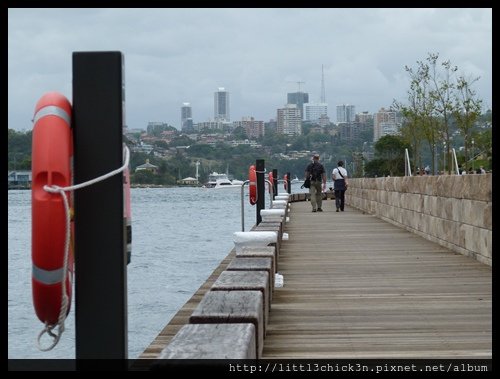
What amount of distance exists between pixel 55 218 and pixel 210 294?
9.90ft

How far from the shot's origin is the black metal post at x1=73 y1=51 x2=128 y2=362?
4.20 metres

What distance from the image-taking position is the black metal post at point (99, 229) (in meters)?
4.20

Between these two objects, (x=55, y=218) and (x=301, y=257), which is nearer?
(x=55, y=218)

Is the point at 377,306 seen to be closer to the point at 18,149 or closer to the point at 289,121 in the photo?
the point at 18,149

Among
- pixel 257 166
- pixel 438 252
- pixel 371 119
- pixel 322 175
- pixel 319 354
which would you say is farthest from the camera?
pixel 371 119

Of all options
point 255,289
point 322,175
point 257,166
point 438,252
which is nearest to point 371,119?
point 322,175

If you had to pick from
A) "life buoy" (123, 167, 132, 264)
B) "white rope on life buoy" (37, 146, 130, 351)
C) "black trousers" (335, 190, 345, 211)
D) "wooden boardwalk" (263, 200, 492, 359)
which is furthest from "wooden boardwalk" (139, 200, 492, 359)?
"black trousers" (335, 190, 345, 211)

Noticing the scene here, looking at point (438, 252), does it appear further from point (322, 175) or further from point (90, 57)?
point (322, 175)

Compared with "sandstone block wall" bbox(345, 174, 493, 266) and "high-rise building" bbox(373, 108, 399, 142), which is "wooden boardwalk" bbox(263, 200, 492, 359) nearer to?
"sandstone block wall" bbox(345, 174, 493, 266)

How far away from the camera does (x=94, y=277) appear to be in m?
4.27

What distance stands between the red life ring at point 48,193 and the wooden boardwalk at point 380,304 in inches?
112

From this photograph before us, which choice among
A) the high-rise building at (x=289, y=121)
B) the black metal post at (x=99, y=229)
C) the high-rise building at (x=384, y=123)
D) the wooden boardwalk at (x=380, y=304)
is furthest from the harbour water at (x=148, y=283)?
the high-rise building at (x=289, y=121)

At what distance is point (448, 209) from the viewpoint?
14.1 m
